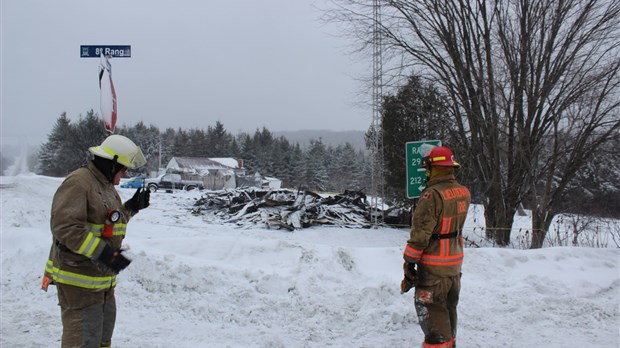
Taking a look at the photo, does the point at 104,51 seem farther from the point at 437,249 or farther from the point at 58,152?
the point at 58,152

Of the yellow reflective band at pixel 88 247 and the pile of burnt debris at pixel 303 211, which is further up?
the yellow reflective band at pixel 88 247

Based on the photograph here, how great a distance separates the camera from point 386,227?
17203 mm

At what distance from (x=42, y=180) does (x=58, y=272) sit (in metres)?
18.1

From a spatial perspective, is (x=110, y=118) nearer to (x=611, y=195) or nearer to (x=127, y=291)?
(x=127, y=291)

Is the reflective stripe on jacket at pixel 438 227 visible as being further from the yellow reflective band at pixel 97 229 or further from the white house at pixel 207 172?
the white house at pixel 207 172

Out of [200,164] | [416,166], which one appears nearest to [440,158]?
[416,166]

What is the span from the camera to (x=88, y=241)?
9.16 ft

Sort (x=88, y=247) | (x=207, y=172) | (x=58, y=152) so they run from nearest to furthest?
(x=88, y=247)
(x=207, y=172)
(x=58, y=152)

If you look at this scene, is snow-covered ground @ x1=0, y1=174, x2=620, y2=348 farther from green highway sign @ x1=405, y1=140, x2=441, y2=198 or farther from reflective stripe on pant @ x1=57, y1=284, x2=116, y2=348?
reflective stripe on pant @ x1=57, y1=284, x2=116, y2=348

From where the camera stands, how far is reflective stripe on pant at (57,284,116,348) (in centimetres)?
290

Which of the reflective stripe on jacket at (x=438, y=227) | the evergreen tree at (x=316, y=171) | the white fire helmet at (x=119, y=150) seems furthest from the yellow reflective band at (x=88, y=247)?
the evergreen tree at (x=316, y=171)

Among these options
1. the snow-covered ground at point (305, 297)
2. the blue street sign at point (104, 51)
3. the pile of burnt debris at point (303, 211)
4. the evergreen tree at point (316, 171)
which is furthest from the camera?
the evergreen tree at point (316, 171)

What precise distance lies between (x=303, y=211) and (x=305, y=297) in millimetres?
10844

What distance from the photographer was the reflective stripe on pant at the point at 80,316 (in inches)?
114
